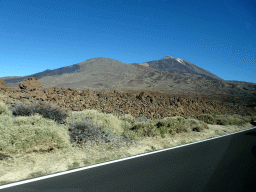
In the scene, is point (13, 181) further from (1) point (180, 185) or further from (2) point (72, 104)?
(2) point (72, 104)

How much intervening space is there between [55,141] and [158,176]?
4.01 meters

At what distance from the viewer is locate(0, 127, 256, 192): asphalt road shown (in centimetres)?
414

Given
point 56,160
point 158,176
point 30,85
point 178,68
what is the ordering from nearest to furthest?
point 158,176, point 56,160, point 30,85, point 178,68

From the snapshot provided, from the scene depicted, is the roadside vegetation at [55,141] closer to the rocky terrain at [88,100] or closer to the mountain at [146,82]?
the rocky terrain at [88,100]

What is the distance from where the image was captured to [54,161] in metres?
5.91

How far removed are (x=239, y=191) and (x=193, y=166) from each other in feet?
5.37

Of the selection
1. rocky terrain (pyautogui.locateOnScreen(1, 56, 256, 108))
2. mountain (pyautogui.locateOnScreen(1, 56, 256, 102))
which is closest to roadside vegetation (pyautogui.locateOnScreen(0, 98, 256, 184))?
rocky terrain (pyautogui.locateOnScreen(1, 56, 256, 108))

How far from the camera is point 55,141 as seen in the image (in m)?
6.84

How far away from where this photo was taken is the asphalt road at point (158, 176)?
4145 mm

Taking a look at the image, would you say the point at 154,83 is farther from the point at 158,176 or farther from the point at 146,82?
the point at 158,176

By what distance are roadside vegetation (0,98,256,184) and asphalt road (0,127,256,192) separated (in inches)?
32.9

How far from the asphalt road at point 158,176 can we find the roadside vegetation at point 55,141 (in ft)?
2.74

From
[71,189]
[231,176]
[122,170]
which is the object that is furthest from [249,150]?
[71,189]

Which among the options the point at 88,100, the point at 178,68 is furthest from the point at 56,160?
the point at 178,68
